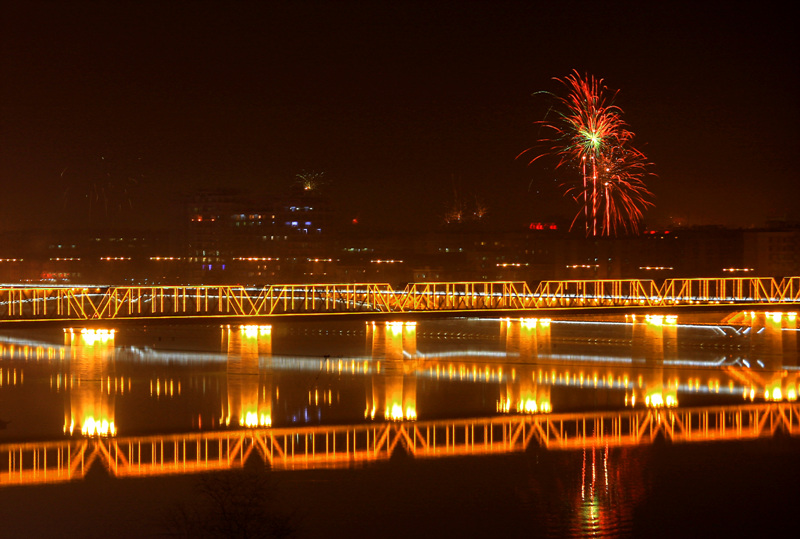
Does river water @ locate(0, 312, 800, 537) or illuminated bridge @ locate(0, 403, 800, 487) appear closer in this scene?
river water @ locate(0, 312, 800, 537)

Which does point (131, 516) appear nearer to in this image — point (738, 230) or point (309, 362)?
point (309, 362)

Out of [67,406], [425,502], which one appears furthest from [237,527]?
[67,406]

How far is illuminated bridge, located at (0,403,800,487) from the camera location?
39.9m

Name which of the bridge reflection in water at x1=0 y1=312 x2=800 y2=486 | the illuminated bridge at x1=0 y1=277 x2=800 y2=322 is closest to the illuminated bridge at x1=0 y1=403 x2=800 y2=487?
the bridge reflection in water at x1=0 y1=312 x2=800 y2=486

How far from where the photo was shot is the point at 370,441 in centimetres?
4484

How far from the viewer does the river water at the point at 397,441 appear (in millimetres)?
33969

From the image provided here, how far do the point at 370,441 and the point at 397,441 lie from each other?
3.66 feet

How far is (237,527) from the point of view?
3180 cm

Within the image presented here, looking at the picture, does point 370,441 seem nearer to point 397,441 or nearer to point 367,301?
point 397,441

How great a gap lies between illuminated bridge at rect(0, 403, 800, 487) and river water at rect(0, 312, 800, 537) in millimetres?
160

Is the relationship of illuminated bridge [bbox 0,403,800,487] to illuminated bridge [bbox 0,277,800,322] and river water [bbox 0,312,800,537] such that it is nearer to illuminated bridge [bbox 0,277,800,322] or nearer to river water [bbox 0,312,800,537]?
river water [bbox 0,312,800,537]

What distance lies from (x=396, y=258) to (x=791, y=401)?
401 feet

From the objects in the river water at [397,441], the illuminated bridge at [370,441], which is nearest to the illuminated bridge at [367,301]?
the river water at [397,441]

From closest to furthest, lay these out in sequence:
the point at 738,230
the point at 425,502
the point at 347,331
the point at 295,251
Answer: the point at 425,502 < the point at 347,331 < the point at 738,230 < the point at 295,251
